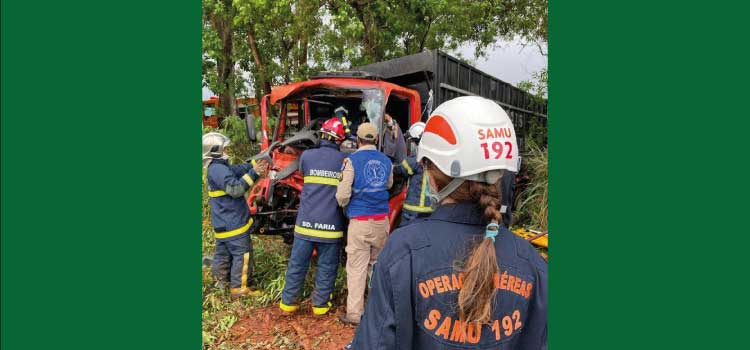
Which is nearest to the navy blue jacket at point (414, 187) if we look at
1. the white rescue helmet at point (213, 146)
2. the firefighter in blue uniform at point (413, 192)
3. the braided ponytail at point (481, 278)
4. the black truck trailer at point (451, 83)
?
the firefighter in blue uniform at point (413, 192)

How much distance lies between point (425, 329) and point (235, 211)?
3.06 metres

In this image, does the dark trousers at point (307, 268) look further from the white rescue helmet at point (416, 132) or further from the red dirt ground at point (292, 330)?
the white rescue helmet at point (416, 132)

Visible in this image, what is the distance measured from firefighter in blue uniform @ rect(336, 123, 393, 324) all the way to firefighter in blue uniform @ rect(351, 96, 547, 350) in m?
2.14

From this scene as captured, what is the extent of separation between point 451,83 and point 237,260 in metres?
3.10

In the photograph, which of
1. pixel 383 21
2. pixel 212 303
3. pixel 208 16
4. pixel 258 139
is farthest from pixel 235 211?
pixel 383 21

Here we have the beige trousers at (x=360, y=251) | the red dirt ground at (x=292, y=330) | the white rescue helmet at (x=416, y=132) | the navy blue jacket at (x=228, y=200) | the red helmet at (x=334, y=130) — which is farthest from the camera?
the white rescue helmet at (x=416, y=132)

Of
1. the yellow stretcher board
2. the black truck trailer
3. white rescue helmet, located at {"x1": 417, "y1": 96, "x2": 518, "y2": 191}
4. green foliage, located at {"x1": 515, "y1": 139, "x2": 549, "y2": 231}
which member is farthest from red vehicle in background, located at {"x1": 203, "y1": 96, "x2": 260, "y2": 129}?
white rescue helmet, located at {"x1": 417, "y1": 96, "x2": 518, "y2": 191}

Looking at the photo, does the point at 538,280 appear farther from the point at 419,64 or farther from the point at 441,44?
the point at 441,44

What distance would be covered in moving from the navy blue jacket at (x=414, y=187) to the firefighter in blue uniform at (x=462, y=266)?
7.94ft

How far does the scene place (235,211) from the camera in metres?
3.99

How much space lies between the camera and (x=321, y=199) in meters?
3.59

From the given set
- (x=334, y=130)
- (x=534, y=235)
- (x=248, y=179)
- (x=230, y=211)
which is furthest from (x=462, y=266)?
(x=534, y=235)

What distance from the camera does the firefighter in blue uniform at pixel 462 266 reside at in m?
1.22

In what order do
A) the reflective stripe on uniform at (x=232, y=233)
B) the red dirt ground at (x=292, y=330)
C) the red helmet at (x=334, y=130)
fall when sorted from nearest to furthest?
the red dirt ground at (x=292, y=330) → the red helmet at (x=334, y=130) → the reflective stripe on uniform at (x=232, y=233)
